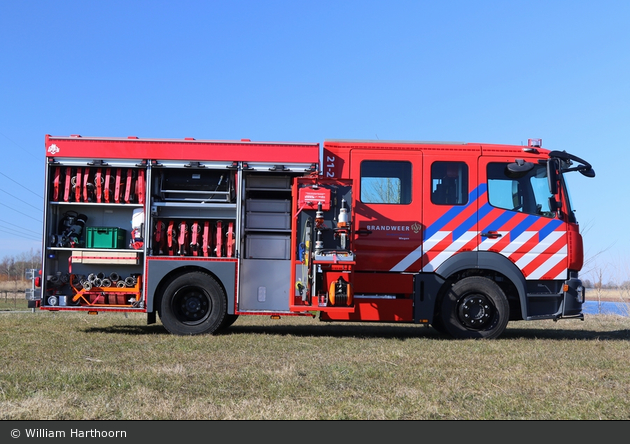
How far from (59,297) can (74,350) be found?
8.35 ft

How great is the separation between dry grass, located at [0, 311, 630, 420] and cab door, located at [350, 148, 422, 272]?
1.33 metres

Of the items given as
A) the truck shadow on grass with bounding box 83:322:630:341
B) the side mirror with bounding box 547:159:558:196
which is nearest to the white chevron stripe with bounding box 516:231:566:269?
the side mirror with bounding box 547:159:558:196

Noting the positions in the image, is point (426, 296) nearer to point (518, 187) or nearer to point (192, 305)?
point (518, 187)

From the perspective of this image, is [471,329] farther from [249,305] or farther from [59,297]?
[59,297]

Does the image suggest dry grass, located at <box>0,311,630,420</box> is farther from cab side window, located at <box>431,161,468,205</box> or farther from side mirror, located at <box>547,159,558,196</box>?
side mirror, located at <box>547,159,558,196</box>

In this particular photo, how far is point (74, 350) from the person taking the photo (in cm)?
885

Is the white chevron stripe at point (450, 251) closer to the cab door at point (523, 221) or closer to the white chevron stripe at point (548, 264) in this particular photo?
the cab door at point (523, 221)

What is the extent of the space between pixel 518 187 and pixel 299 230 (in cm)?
380

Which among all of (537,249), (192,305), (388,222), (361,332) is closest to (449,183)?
(388,222)

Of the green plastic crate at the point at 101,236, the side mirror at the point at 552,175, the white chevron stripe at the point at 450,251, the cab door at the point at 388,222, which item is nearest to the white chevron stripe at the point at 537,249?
the side mirror at the point at 552,175

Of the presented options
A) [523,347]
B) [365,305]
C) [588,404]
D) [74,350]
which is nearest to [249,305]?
[365,305]

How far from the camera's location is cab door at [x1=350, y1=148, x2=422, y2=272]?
10930 mm

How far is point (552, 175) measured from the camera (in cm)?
1086

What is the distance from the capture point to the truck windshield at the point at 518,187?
1105cm
